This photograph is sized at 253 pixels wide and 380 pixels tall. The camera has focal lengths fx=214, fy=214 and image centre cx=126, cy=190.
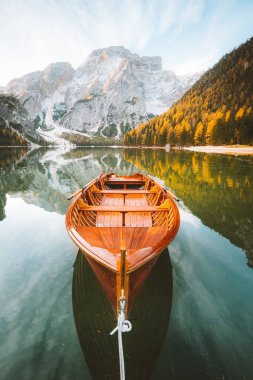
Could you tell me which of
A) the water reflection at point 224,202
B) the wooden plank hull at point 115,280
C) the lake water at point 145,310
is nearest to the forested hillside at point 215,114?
the water reflection at point 224,202

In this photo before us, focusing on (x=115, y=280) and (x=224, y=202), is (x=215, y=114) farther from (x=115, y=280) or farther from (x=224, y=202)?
→ (x=115, y=280)

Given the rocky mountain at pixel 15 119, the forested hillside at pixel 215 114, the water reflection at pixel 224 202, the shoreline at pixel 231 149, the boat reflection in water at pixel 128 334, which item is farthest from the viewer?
the rocky mountain at pixel 15 119

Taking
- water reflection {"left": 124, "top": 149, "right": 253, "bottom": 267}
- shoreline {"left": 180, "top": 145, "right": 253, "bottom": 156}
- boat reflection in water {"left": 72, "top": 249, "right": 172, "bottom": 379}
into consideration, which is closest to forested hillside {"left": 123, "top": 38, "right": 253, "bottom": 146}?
shoreline {"left": 180, "top": 145, "right": 253, "bottom": 156}

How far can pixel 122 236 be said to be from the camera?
5598 mm

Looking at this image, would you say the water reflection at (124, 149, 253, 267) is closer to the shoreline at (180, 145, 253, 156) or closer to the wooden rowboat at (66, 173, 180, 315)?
the wooden rowboat at (66, 173, 180, 315)

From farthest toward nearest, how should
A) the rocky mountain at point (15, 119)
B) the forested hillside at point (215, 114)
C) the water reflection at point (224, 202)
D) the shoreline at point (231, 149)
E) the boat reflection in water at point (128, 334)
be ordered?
the rocky mountain at point (15, 119) < the forested hillside at point (215, 114) < the shoreline at point (231, 149) < the water reflection at point (224, 202) < the boat reflection in water at point (128, 334)

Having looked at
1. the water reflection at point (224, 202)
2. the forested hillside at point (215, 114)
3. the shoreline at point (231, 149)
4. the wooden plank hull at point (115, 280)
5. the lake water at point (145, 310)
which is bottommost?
the lake water at point (145, 310)

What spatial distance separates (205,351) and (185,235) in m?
5.21

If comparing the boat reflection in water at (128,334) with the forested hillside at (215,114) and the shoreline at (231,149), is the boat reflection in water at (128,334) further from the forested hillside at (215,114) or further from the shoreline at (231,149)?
the forested hillside at (215,114)

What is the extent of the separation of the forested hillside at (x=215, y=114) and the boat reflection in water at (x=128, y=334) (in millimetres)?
68005

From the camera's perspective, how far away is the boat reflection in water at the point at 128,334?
12.3 feet

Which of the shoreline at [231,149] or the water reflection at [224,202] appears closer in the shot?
the water reflection at [224,202]

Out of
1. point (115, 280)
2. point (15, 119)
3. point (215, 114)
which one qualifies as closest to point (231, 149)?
point (215, 114)

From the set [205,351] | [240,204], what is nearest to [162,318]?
[205,351]
